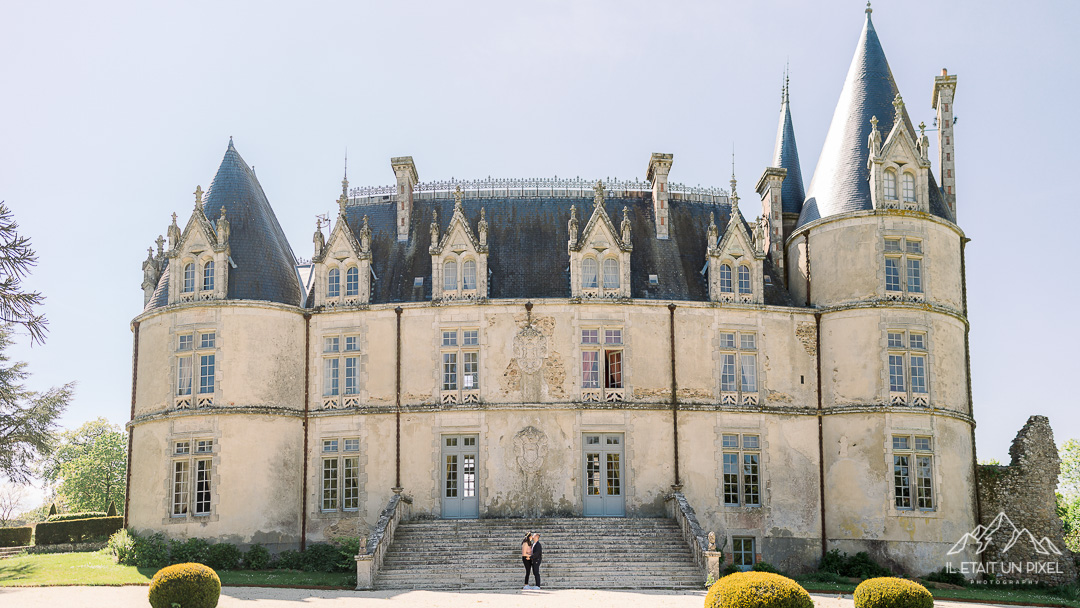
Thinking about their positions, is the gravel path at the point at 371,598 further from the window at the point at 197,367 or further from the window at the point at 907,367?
the window at the point at 907,367

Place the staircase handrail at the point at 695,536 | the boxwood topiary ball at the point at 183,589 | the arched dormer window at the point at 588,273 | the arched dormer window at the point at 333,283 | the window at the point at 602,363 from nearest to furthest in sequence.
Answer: the boxwood topiary ball at the point at 183,589 → the staircase handrail at the point at 695,536 → the window at the point at 602,363 → the arched dormer window at the point at 588,273 → the arched dormer window at the point at 333,283

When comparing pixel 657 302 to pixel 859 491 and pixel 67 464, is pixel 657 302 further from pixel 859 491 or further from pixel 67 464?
pixel 67 464

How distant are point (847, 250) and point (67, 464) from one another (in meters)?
51.6

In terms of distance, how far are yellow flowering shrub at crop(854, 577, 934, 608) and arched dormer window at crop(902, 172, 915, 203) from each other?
16930 millimetres

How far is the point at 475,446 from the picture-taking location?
35344mm

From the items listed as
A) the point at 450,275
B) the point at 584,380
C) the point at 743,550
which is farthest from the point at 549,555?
the point at 450,275

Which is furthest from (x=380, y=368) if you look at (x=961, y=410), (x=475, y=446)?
(x=961, y=410)

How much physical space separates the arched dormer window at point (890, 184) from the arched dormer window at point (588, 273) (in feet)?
33.2

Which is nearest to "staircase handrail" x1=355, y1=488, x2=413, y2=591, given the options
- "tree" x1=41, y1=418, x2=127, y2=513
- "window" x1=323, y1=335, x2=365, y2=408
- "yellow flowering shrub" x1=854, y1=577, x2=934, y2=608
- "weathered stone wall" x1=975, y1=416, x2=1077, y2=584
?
"window" x1=323, y1=335, x2=365, y2=408

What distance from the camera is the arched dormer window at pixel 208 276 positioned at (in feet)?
118

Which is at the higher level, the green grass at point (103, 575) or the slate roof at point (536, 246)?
the slate roof at point (536, 246)

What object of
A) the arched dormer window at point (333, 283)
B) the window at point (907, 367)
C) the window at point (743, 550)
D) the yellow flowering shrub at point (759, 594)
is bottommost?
the window at point (743, 550)

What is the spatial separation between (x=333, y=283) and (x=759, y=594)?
20763 millimetres

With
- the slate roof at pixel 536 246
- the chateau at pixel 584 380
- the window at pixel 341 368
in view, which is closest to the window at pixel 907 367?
the chateau at pixel 584 380
